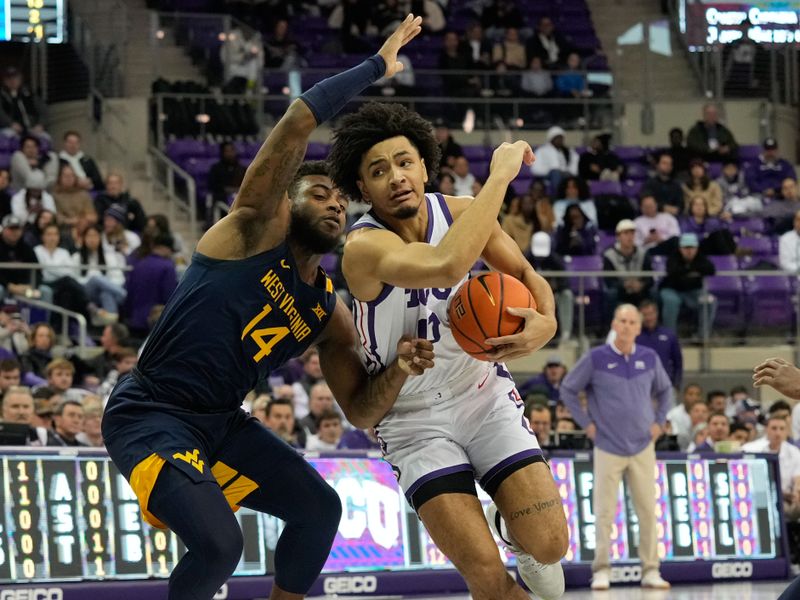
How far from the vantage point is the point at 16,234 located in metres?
15.0

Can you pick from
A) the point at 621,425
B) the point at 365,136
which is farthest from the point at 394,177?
the point at 621,425

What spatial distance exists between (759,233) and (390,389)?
13975 mm

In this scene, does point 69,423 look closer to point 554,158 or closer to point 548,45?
point 554,158

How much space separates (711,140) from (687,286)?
5.25 meters

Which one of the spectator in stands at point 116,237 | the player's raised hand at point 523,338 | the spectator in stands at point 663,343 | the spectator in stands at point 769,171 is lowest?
the spectator in stands at point 663,343

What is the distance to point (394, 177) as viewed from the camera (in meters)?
6.57

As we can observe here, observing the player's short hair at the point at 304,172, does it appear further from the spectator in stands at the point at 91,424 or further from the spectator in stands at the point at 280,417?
the spectator in stands at the point at 280,417

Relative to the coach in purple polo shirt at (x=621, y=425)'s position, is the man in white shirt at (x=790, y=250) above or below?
above

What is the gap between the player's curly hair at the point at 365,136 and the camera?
6.71m

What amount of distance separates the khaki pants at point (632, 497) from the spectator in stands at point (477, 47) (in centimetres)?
1088

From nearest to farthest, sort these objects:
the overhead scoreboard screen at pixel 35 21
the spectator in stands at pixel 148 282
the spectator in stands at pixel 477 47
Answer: the spectator in stands at pixel 148 282 → the overhead scoreboard screen at pixel 35 21 → the spectator in stands at pixel 477 47

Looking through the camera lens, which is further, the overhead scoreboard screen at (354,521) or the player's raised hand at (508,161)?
the overhead scoreboard screen at (354,521)

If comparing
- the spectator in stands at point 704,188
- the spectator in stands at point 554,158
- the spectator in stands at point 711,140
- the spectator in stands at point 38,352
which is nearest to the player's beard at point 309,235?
the spectator in stands at point 38,352

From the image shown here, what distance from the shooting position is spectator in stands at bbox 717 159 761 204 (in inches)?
799
